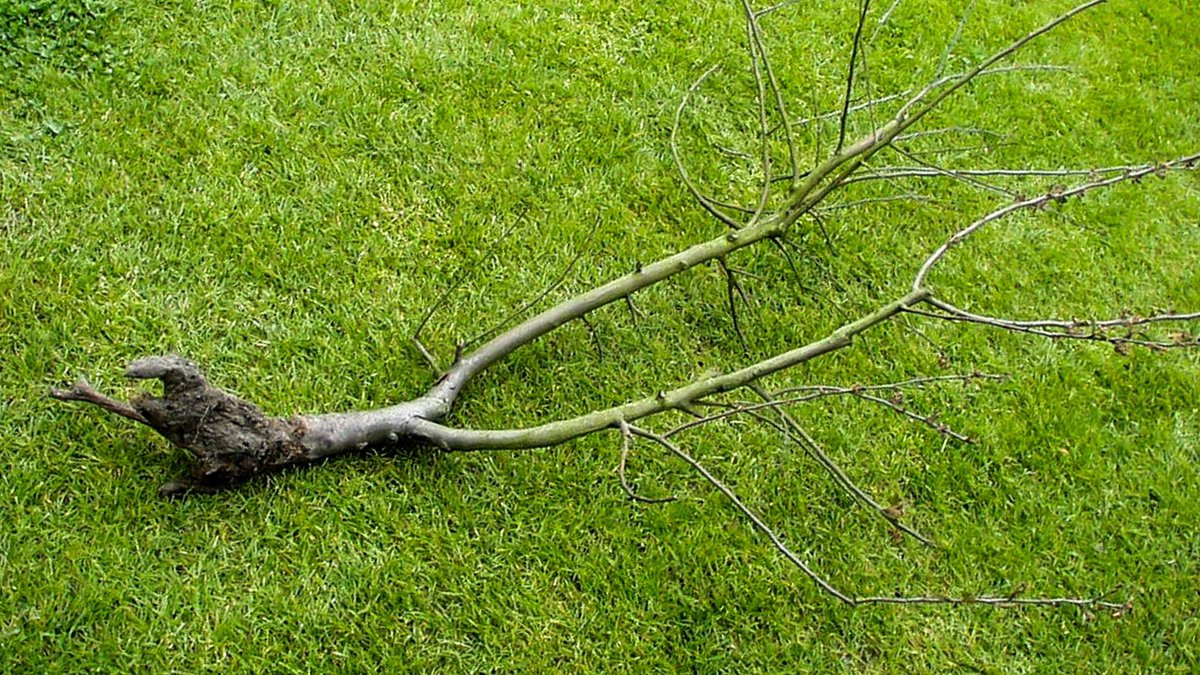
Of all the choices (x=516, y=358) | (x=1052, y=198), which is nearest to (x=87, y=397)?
(x=516, y=358)

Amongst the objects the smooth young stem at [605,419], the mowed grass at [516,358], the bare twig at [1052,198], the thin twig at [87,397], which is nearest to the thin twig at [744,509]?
the smooth young stem at [605,419]

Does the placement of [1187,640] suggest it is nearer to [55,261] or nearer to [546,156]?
[546,156]

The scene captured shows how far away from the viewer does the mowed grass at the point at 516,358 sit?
210 cm

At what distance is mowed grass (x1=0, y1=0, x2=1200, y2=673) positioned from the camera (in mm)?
2102

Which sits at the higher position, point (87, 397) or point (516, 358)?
point (87, 397)

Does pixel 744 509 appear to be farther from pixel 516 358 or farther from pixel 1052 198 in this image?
pixel 1052 198

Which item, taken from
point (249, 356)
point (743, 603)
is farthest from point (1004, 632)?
point (249, 356)

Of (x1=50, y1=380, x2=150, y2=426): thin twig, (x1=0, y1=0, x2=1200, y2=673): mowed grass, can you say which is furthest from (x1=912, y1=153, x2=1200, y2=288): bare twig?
(x1=50, y1=380, x2=150, y2=426): thin twig

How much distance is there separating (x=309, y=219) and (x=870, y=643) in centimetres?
183

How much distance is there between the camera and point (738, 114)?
3191 millimetres

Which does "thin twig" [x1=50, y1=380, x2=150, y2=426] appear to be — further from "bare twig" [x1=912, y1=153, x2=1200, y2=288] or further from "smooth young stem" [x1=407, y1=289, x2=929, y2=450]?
"bare twig" [x1=912, y1=153, x2=1200, y2=288]

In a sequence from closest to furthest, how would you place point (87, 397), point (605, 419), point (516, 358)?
point (87, 397) → point (605, 419) → point (516, 358)

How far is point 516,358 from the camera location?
2.51m

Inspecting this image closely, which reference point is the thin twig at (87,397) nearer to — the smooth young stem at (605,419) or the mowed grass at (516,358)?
the mowed grass at (516,358)
